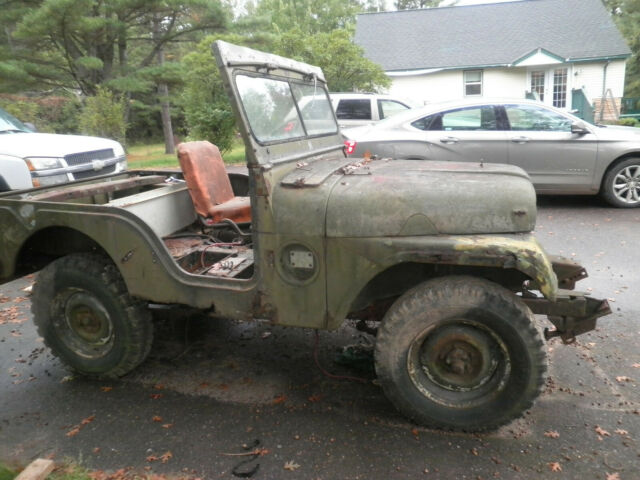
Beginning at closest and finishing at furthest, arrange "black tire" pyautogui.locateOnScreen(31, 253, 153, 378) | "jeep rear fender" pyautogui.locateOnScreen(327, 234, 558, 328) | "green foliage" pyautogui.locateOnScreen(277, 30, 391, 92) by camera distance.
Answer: "jeep rear fender" pyautogui.locateOnScreen(327, 234, 558, 328) → "black tire" pyautogui.locateOnScreen(31, 253, 153, 378) → "green foliage" pyautogui.locateOnScreen(277, 30, 391, 92)

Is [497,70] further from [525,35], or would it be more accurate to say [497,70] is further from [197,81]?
[197,81]

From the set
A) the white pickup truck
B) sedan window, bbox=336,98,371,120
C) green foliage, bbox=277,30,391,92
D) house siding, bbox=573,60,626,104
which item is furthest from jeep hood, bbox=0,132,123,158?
house siding, bbox=573,60,626,104

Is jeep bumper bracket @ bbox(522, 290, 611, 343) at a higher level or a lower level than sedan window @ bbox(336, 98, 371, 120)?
lower

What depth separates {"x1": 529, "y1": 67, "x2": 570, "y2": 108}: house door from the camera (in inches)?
873

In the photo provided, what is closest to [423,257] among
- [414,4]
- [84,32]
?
[84,32]

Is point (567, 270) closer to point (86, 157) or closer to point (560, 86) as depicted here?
point (86, 157)

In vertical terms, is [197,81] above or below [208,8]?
below

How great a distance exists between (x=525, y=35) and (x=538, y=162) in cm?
1800

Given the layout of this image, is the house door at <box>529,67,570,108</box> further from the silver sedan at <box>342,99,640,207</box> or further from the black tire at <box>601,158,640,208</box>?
the black tire at <box>601,158,640,208</box>

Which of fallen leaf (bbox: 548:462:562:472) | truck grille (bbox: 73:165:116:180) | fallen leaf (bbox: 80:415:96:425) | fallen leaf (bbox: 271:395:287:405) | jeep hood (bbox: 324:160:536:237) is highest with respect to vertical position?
jeep hood (bbox: 324:160:536:237)

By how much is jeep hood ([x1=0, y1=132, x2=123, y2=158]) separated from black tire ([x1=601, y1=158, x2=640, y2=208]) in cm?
752

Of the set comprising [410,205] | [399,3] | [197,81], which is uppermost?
[399,3]

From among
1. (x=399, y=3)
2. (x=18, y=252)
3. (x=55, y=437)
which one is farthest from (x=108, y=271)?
(x=399, y=3)

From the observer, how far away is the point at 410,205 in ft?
9.30
